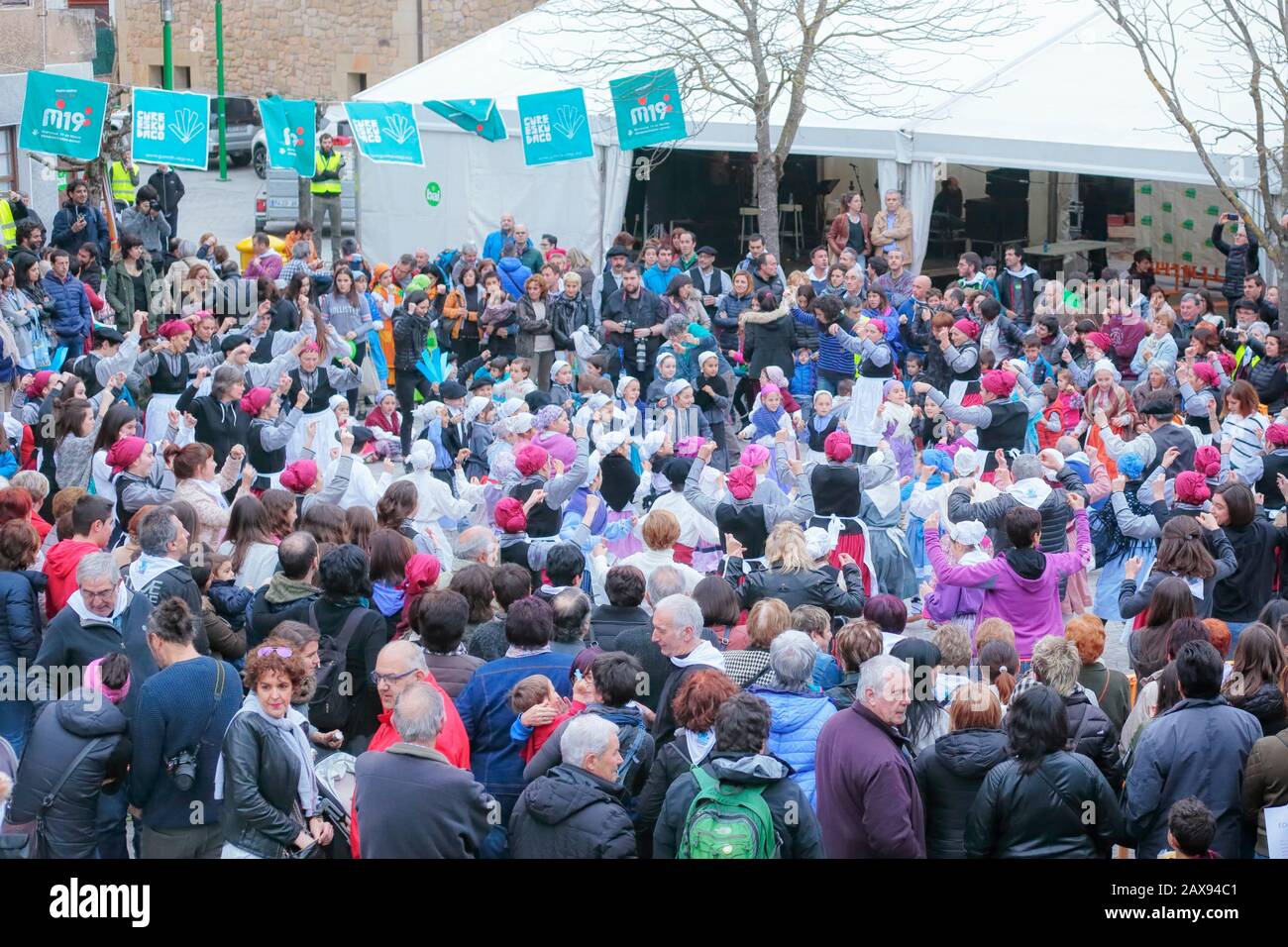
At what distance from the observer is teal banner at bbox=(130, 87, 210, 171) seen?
15055 millimetres

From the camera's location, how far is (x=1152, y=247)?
20.0 metres

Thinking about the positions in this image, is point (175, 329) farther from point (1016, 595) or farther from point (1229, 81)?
point (1229, 81)

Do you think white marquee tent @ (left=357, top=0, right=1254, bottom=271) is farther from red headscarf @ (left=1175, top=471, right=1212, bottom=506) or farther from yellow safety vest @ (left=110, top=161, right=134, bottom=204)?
red headscarf @ (left=1175, top=471, right=1212, bottom=506)

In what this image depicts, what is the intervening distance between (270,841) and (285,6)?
99.2 feet

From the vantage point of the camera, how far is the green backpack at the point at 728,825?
445 cm

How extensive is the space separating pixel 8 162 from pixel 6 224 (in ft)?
10.9

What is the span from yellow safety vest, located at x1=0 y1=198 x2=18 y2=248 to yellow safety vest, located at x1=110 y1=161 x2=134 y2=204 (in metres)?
3.82

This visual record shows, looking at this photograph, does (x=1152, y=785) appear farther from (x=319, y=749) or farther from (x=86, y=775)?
(x=86, y=775)

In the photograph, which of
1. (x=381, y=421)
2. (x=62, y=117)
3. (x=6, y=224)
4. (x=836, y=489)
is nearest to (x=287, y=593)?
(x=836, y=489)

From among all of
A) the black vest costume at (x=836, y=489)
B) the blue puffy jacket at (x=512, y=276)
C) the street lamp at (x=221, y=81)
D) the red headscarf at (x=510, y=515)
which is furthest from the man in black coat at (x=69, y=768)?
the street lamp at (x=221, y=81)

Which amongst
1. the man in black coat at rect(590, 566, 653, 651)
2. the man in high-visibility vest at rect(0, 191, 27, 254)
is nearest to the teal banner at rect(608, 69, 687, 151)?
the man in high-visibility vest at rect(0, 191, 27, 254)

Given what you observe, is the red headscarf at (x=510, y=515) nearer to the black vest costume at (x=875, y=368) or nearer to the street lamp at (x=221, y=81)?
the black vest costume at (x=875, y=368)

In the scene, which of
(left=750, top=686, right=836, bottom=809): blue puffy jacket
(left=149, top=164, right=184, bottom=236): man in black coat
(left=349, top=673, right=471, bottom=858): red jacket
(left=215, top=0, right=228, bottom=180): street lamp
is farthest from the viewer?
(left=215, top=0, right=228, bottom=180): street lamp

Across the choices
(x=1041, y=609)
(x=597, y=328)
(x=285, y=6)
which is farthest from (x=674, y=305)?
(x=285, y=6)
